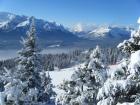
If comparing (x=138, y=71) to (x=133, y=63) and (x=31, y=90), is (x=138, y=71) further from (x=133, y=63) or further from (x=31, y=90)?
(x=31, y=90)

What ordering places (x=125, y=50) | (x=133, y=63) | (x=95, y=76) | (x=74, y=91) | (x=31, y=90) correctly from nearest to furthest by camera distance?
(x=133, y=63) < (x=125, y=50) < (x=31, y=90) < (x=95, y=76) < (x=74, y=91)

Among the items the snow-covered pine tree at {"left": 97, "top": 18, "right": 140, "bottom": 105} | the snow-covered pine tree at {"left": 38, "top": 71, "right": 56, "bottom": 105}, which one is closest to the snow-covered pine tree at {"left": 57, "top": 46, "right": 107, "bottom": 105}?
the snow-covered pine tree at {"left": 38, "top": 71, "right": 56, "bottom": 105}

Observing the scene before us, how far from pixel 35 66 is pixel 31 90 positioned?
8.08ft

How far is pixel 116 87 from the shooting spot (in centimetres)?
1222

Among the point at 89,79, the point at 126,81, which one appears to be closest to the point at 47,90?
the point at 89,79

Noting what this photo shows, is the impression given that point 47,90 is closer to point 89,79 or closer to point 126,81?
point 89,79

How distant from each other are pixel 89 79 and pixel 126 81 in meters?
14.5

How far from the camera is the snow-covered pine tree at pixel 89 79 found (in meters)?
25.2

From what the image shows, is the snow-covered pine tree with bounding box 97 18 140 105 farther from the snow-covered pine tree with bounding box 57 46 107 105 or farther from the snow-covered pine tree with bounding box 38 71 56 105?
the snow-covered pine tree with bounding box 38 71 56 105

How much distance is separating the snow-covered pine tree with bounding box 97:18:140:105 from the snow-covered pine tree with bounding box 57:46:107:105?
35.8ft

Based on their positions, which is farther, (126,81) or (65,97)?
(65,97)

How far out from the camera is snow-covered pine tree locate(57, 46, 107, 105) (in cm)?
2517

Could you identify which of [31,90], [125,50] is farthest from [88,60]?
[125,50]

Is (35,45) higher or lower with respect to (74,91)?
higher
